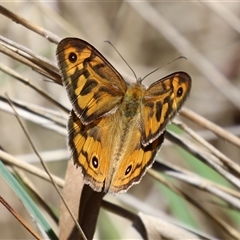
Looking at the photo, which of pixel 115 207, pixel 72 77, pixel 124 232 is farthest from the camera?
pixel 124 232

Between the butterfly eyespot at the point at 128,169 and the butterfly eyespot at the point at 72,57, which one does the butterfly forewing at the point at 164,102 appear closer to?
the butterfly eyespot at the point at 128,169

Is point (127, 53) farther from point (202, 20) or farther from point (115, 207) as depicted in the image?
point (115, 207)

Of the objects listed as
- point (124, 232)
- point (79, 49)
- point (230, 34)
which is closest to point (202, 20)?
point (230, 34)

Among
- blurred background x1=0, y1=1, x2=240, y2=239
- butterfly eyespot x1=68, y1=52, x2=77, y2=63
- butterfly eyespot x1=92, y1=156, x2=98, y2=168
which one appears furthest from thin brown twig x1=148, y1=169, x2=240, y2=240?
blurred background x1=0, y1=1, x2=240, y2=239

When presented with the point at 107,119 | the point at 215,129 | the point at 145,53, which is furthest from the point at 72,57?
the point at 145,53

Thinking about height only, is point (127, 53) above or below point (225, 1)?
below

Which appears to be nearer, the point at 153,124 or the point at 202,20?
the point at 153,124

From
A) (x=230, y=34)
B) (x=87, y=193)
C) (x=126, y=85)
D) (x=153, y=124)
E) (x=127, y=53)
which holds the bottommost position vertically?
(x=87, y=193)
